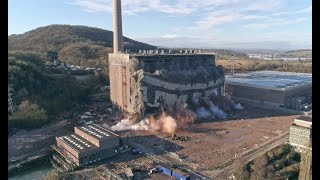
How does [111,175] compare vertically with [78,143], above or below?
below

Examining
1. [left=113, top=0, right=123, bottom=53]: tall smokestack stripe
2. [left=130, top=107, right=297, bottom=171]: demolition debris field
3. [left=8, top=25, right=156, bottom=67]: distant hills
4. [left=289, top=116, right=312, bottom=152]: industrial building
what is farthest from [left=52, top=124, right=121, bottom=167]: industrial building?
[left=8, top=25, right=156, bottom=67]: distant hills

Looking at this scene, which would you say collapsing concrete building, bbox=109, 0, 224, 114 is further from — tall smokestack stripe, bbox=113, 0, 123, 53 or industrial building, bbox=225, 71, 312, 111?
industrial building, bbox=225, 71, 312, 111

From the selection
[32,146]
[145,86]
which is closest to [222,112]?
[145,86]

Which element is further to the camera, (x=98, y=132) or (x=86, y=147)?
(x=98, y=132)

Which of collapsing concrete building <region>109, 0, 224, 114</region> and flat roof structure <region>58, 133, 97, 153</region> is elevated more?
collapsing concrete building <region>109, 0, 224, 114</region>

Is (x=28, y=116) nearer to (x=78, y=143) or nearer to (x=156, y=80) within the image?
(x=78, y=143)

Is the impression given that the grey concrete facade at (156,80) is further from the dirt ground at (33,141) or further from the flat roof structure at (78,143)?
the flat roof structure at (78,143)

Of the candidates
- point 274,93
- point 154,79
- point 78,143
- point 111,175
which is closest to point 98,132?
point 78,143
